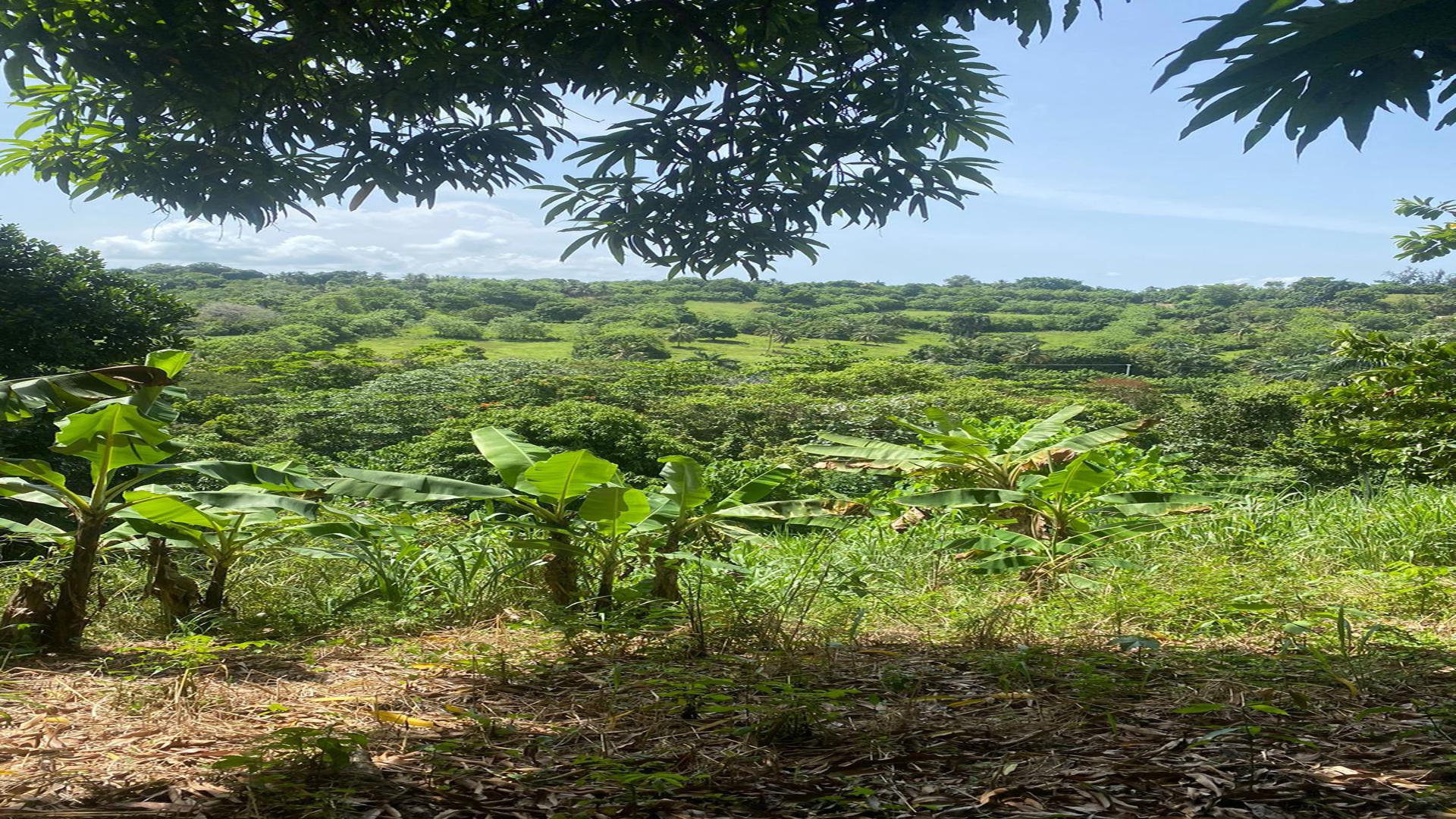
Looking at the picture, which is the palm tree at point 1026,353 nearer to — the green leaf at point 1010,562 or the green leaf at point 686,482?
the green leaf at point 1010,562

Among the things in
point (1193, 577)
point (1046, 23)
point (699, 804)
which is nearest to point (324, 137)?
point (1046, 23)

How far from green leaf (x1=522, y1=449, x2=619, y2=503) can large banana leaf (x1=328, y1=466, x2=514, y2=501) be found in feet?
0.38

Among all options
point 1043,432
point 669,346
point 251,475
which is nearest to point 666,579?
point 251,475

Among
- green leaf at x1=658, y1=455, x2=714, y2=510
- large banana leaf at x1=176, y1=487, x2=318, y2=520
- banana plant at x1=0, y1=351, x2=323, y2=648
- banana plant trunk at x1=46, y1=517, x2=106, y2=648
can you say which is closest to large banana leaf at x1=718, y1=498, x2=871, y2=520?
green leaf at x1=658, y1=455, x2=714, y2=510

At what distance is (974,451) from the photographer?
4113 millimetres

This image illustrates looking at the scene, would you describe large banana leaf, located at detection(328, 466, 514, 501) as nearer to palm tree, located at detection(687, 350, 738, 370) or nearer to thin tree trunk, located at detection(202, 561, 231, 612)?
thin tree trunk, located at detection(202, 561, 231, 612)

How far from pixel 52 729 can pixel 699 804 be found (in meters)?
1.33

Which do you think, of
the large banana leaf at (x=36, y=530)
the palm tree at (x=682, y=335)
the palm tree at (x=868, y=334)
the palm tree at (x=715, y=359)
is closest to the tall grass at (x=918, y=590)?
the large banana leaf at (x=36, y=530)

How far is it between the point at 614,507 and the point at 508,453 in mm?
625

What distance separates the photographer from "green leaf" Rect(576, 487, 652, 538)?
2.81 metres

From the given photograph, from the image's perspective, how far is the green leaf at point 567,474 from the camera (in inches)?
112

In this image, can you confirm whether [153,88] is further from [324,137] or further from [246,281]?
[246,281]

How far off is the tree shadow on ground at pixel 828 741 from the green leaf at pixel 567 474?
0.70 metres

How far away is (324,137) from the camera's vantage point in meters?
3.46
